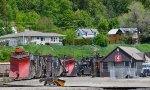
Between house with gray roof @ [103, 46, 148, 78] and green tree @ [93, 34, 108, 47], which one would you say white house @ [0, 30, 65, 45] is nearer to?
green tree @ [93, 34, 108, 47]

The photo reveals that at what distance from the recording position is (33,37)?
99438 millimetres

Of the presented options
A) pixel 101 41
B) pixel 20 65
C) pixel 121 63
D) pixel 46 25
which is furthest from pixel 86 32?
pixel 20 65

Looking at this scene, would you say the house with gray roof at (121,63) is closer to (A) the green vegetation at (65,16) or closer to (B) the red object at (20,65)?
(B) the red object at (20,65)

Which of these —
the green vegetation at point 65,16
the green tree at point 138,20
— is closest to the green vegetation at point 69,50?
the green vegetation at point 65,16

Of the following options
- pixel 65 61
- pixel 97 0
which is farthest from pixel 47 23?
pixel 65 61

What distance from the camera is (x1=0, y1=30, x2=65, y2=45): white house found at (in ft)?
320

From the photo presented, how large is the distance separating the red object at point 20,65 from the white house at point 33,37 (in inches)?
1710

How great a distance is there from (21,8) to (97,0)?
81.3 ft

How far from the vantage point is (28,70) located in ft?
174

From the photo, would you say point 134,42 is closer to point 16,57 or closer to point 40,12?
point 40,12

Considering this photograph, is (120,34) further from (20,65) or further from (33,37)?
(20,65)

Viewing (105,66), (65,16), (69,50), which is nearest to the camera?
(105,66)

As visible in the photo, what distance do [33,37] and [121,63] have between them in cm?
3843

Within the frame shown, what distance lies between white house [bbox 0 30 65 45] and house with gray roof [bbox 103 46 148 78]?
3473cm
